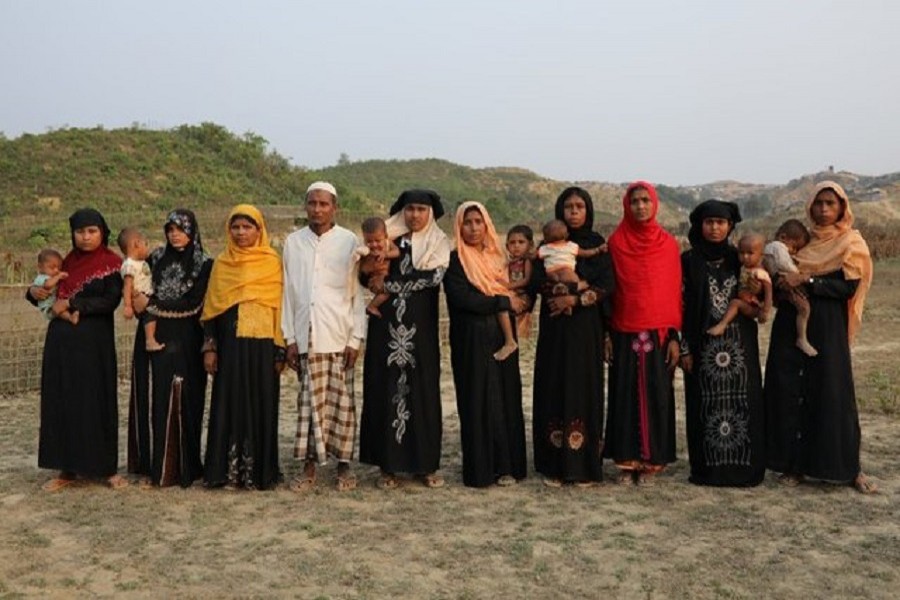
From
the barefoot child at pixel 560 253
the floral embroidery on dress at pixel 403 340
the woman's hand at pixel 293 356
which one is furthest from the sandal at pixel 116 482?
the barefoot child at pixel 560 253

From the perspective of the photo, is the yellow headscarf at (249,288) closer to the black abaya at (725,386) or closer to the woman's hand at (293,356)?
the woman's hand at (293,356)

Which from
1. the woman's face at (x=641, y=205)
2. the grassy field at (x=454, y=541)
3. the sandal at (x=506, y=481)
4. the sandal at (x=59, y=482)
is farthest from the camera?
the sandal at (x=506, y=481)

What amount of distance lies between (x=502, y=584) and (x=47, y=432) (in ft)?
8.85

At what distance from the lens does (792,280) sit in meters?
4.51

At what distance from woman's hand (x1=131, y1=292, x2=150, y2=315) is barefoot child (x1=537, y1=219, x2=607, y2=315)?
83.7 inches

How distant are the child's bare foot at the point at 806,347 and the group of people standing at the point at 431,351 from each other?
0.07 metres

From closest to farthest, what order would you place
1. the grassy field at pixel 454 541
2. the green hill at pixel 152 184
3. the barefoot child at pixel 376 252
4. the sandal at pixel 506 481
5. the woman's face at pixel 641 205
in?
1. the grassy field at pixel 454 541
2. the barefoot child at pixel 376 252
3. the woman's face at pixel 641 205
4. the sandal at pixel 506 481
5. the green hill at pixel 152 184

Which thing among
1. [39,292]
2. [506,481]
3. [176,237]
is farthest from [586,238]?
[39,292]

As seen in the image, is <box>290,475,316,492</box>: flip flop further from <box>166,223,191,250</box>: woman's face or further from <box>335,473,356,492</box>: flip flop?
<box>166,223,191,250</box>: woman's face

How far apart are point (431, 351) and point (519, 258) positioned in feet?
2.38

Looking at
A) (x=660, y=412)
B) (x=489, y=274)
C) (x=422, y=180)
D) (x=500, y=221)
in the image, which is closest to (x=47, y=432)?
(x=489, y=274)

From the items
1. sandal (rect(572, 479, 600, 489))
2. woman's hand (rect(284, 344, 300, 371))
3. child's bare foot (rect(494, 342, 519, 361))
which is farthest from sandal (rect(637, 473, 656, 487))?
woman's hand (rect(284, 344, 300, 371))

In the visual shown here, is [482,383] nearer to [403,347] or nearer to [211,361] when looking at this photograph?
[403,347]

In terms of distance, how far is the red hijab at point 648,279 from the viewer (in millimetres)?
4598
